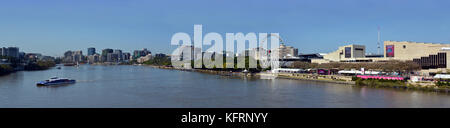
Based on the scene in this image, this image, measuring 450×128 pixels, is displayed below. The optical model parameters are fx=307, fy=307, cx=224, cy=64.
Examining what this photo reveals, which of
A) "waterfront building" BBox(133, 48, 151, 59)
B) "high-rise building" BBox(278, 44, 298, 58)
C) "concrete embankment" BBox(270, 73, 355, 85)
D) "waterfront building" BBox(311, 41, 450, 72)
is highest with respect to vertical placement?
"waterfront building" BBox(133, 48, 151, 59)

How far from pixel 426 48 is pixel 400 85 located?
6.39 metres

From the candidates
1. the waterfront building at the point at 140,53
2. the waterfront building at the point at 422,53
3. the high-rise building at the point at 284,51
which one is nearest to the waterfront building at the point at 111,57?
the waterfront building at the point at 140,53

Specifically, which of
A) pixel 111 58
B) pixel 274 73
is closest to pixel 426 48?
pixel 274 73

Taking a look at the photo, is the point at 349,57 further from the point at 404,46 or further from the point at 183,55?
the point at 183,55

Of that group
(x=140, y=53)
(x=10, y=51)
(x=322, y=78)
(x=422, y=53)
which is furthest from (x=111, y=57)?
(x=422, y=53)

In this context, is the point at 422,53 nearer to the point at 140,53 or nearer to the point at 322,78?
the point at 322,78

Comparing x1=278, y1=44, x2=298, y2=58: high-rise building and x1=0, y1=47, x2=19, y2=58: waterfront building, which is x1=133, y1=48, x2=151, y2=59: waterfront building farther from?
x1=278, y1=44, x2=298, y2=58: high-rise building

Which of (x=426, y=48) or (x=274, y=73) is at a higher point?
(x=426, y=48)

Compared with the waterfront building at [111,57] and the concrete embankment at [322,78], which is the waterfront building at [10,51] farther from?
the concrete embankment at [322,78]

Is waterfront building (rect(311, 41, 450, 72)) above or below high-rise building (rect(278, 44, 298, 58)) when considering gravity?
below

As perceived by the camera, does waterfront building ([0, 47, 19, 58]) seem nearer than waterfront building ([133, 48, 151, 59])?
Yes

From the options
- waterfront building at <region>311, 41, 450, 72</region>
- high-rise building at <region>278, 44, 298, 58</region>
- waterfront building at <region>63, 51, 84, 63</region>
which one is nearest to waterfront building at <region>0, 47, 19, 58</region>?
waterfront building at <region>63, 51, 84, 63</region>

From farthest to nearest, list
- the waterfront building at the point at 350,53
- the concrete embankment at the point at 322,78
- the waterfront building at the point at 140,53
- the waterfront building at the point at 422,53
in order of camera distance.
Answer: the waterfront building at the point at 140,53
the waterfront building at the point at 350,53
the waterfront building at the point at 422,53
the concrete embankment at the point at 322,78

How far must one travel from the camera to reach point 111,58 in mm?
81062
